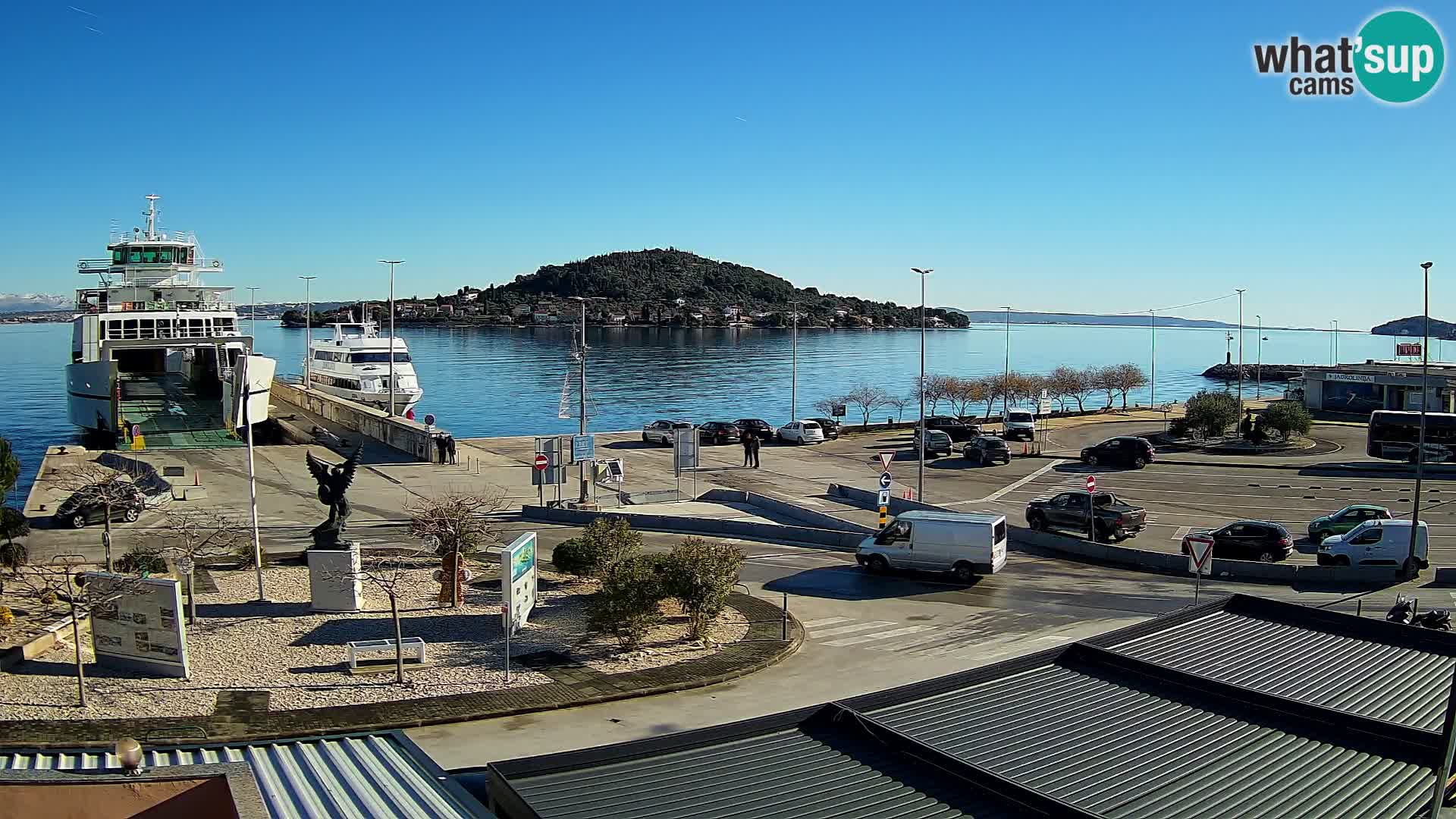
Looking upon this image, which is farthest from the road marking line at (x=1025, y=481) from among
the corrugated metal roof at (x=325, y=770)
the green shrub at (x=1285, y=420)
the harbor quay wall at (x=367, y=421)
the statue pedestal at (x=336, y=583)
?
the corrugated metal roof at (x=325, y=770)

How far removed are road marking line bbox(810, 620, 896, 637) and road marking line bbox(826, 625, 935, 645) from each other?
364 mm

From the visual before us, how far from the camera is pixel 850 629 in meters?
21.8

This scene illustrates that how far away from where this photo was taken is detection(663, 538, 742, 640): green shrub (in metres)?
19.9

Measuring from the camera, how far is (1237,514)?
1362 inches

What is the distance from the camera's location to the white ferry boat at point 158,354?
170ft

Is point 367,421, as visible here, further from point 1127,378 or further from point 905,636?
point 1127,378

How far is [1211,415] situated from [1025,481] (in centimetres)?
1368

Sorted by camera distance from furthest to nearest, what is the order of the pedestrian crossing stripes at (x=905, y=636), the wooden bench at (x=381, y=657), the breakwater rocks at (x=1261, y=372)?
1. the breakwater rocks at (x=1261, y=372)
2. the pedestrian crossing stripes at (x=905, y=636)
3. the wooden bench at (x=381, y=657)

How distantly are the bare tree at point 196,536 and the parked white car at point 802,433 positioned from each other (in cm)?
2853

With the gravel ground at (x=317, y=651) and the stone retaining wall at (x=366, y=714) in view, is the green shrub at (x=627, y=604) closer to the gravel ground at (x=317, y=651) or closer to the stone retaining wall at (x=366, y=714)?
the gravel ground at (x=317, y=651)

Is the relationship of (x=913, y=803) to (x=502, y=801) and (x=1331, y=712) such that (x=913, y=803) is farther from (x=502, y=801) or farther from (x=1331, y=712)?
(x=1331, y=712)

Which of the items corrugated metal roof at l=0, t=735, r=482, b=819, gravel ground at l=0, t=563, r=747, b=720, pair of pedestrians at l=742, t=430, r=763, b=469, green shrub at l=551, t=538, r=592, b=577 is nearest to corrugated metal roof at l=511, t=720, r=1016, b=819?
corrugated metal roof at l=0, t=735, r=482, b=819

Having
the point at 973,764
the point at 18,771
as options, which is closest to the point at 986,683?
the point at 973,764

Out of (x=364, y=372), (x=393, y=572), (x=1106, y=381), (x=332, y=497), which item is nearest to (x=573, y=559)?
(x=393, y=572)
